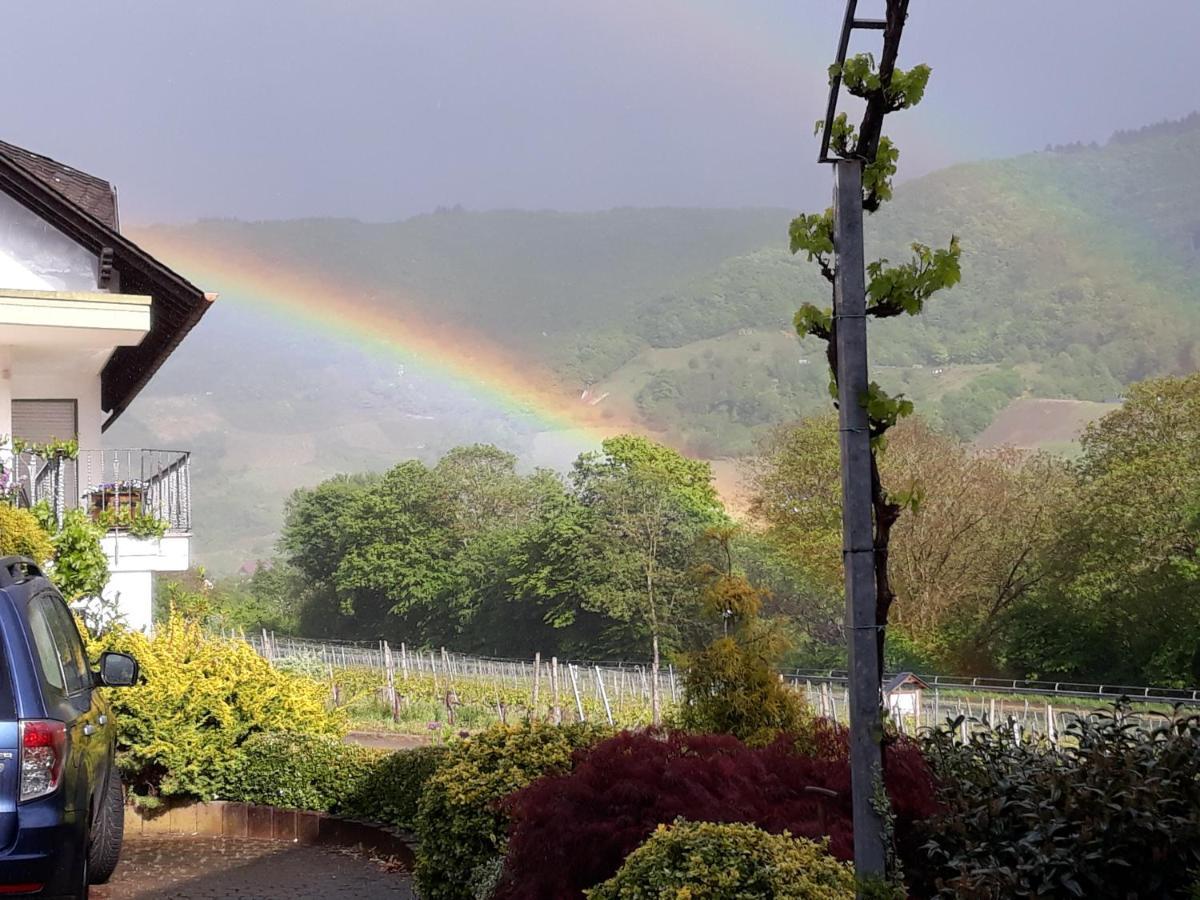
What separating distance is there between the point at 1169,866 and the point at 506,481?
340 ft

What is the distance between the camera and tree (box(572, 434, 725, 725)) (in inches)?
3110

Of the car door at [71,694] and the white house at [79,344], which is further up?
the white house at [79,344]

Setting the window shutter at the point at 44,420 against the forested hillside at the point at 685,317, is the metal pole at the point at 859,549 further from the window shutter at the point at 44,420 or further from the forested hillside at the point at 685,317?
the forested hillside at the point at 685,317

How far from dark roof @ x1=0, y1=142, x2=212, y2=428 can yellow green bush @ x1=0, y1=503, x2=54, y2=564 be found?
13.8ft

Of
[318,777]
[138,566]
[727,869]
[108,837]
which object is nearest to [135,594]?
[138,566]

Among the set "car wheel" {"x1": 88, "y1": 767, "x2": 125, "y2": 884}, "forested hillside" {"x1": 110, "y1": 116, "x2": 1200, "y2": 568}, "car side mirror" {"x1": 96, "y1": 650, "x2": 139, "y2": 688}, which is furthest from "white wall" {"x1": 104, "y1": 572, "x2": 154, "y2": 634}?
"forested hillside" {"x1": 110, "y1": 116, "x2": 1200, "y2": 568}

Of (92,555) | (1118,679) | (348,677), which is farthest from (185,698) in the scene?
(1118,679)

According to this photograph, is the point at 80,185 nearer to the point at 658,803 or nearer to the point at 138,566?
the point at 138,566

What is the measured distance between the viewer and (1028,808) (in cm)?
518

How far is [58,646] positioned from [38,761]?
1.39m

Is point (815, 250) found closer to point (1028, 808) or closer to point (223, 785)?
point (1028, 808)

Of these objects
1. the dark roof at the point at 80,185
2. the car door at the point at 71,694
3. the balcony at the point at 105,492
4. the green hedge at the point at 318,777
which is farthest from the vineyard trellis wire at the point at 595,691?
the car door at the point at 71,694

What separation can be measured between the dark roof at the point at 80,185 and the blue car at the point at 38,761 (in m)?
15.1

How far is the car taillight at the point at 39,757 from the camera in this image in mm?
5324
